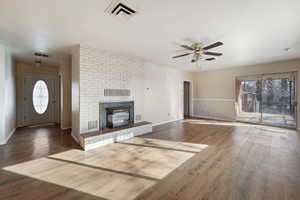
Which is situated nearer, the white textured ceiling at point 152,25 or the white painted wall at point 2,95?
the white textured ceiling at point 152,25

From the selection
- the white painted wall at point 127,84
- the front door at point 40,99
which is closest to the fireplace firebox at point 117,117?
the white painted wall at point 127,84

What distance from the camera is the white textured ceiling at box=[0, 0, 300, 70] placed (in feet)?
6.52

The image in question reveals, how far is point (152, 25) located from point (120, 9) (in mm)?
724

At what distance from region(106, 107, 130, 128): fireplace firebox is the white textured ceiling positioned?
1840 mm

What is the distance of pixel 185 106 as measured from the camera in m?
8.51

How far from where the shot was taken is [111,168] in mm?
2361

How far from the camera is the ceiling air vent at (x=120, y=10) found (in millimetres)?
1952

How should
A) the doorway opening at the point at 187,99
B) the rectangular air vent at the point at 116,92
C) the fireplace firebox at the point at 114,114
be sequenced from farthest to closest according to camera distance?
the doorway opening at the point at 187,99
the rectangular air vent at the point at 116,92
the fireplace firebox at the point at 114,114

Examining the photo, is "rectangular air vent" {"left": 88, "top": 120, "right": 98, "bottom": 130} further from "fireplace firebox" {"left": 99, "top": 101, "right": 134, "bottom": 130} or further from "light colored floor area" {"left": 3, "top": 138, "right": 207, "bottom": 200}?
"light colored floor area" {"left": 3, "top": 138, "right": 207, "bottom": 200}

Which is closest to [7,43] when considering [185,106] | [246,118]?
[185,106]

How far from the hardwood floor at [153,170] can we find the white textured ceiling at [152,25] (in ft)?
8.54

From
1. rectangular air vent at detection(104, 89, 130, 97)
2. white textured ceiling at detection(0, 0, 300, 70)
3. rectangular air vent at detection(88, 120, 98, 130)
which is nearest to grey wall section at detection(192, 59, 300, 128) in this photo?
white textured ceiling at detection(0, 0, 300, 70)

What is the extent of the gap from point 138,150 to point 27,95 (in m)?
5.69

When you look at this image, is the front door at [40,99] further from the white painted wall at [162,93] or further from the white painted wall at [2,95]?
the white painted wall at [162,93]
